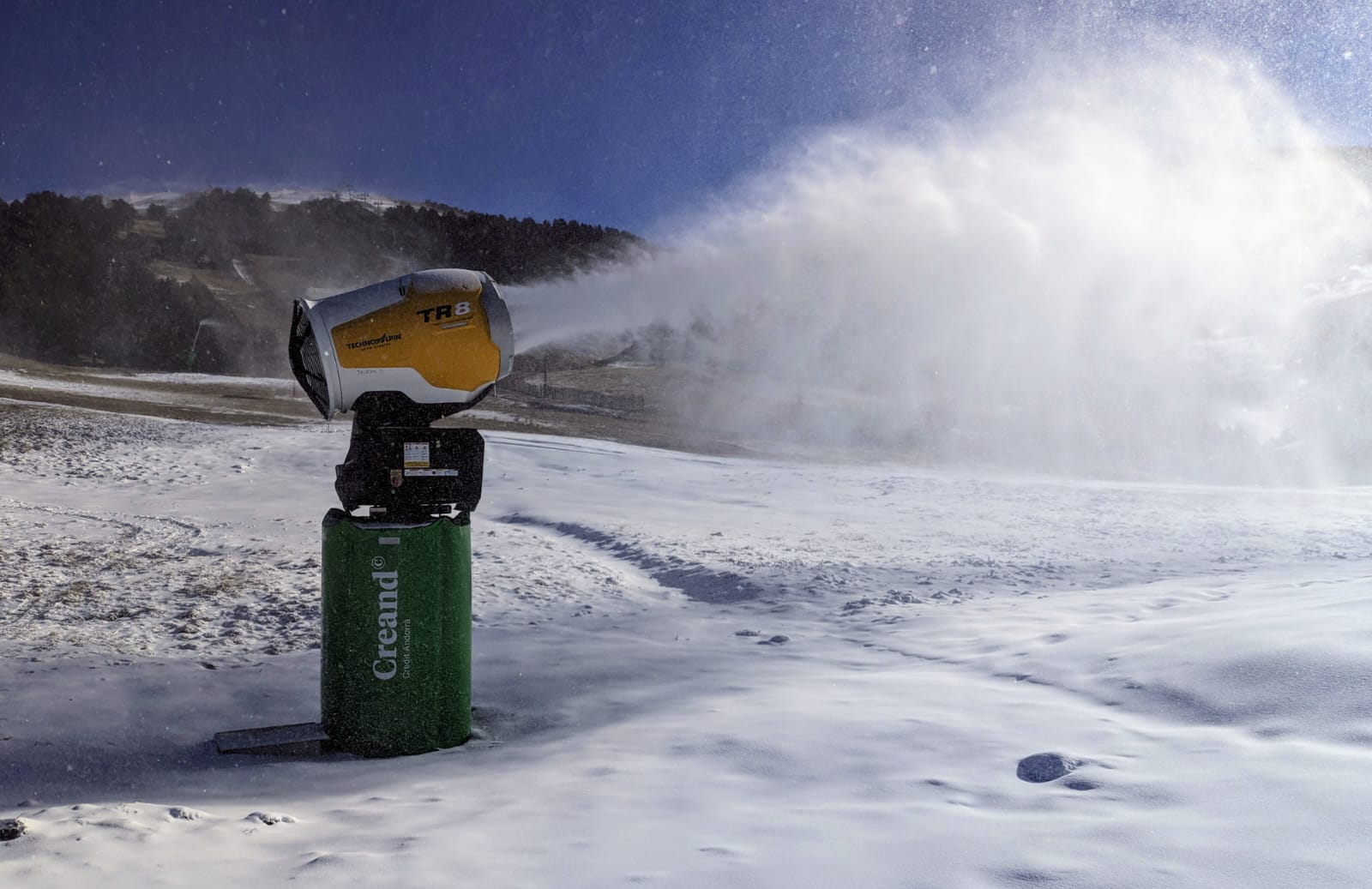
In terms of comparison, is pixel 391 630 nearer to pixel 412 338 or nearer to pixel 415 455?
pixel 415 455

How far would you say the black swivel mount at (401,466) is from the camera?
11.1 ft

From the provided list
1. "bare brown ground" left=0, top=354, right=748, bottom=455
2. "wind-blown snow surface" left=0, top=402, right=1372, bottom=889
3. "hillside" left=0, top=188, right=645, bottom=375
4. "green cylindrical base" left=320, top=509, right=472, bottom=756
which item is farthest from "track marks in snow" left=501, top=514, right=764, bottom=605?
"hillside" left=0, top=188, right=645, bottom=375

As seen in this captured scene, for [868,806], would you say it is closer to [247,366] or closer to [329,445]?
[329,445]

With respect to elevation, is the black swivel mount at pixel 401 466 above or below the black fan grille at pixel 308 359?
below

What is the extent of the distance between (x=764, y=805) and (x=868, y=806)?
0.92 ft

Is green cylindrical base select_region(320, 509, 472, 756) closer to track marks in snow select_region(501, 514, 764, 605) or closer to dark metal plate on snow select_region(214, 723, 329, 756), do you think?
dark metal plate on snow select_region(214, 723, 329, 756)

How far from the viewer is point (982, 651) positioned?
15.3 ft

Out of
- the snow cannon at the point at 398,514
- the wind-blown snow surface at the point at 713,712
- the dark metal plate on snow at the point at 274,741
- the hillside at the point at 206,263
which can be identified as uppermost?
the hillside at the point at 206,263

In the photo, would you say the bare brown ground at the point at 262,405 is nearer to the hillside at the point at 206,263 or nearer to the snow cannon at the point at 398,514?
the hillside at the point at 206,263

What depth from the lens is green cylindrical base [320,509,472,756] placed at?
330 cm

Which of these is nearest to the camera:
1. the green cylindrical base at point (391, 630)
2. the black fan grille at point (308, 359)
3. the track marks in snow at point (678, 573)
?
the green cylindrical base at point (391, 630)

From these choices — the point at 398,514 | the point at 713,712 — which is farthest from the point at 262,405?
the point at 713,712

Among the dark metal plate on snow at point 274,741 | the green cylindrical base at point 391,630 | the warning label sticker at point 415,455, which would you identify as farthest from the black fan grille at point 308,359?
the dark metal plate on snow at point 274,741

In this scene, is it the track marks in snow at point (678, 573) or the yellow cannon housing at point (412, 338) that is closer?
the yellow cannon housing at point (412, 338)
